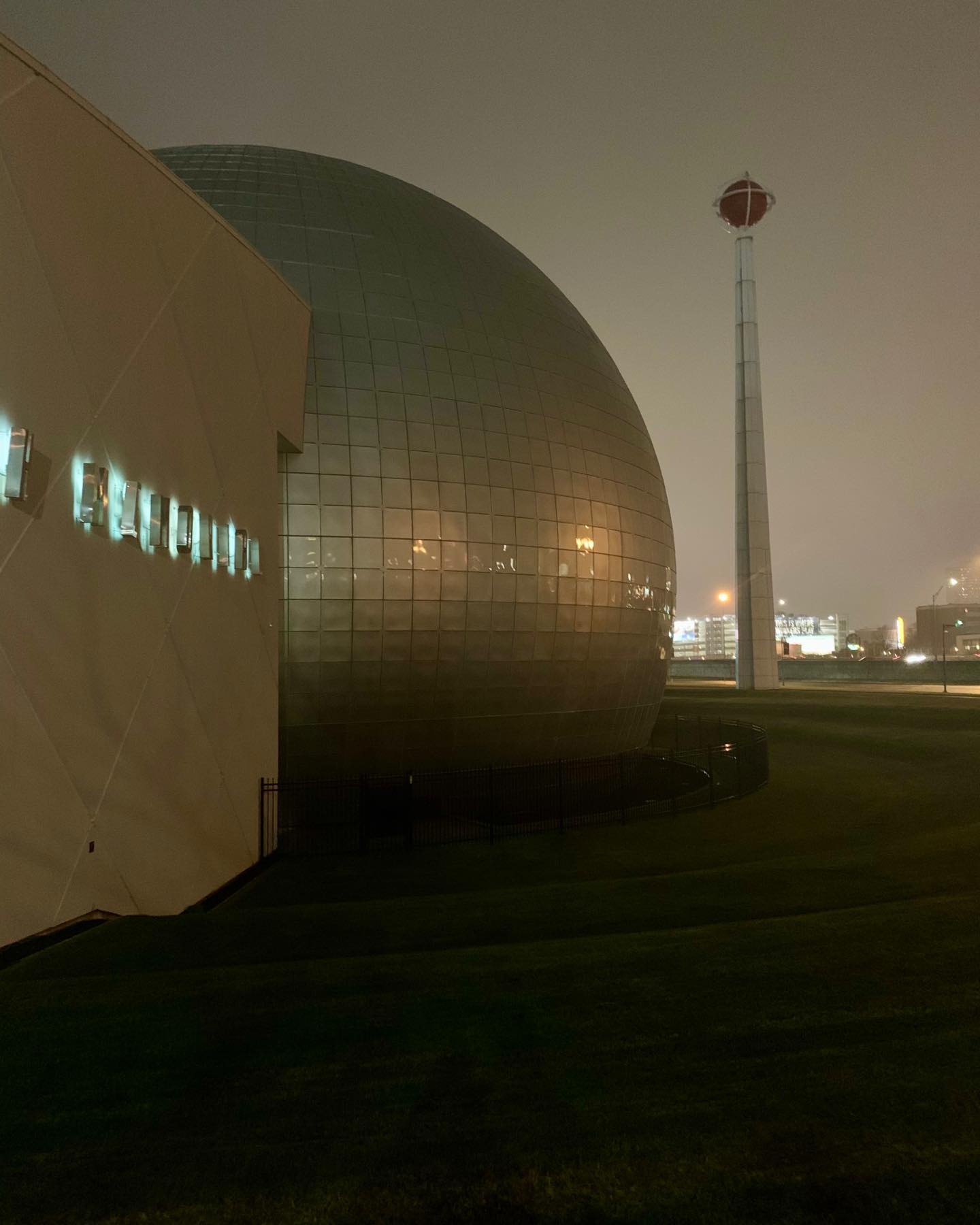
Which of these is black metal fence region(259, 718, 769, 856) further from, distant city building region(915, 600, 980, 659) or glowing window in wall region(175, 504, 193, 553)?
distant city building region(915, 600, 980, 659)

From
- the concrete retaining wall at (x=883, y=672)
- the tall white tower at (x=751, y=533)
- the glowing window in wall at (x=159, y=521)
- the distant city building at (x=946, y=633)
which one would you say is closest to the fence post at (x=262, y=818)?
the glowing window in wall at (x=159, y=521)

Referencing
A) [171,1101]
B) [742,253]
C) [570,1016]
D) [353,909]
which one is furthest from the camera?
[742,253]

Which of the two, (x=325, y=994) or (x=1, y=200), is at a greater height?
(x=1, y=200)

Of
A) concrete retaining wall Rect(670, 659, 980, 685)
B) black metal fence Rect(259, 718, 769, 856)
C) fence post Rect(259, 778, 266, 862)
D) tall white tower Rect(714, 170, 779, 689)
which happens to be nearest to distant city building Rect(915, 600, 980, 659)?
concrete retaining wall Rect(670, 659, 980, 685)

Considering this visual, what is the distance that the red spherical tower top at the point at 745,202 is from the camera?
221ft

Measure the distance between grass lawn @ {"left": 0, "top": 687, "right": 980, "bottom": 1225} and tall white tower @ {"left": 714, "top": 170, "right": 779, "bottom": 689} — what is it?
2106 inches

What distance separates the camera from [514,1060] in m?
5.80

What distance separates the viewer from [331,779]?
691 inches

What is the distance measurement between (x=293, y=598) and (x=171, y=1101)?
12.4 meters

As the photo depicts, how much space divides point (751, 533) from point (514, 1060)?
61.3m

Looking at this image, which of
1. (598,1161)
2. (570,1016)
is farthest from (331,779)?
(598,1161)

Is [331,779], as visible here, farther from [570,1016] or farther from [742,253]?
[742,253]

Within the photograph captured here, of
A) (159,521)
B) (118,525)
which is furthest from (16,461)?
(159,521)

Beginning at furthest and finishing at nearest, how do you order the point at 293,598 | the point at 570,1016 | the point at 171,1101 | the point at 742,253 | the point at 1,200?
the point at 742,253 → the point at 293,598 → the point at 1,200 → the point at 570,1016 → the point at 171,1101
